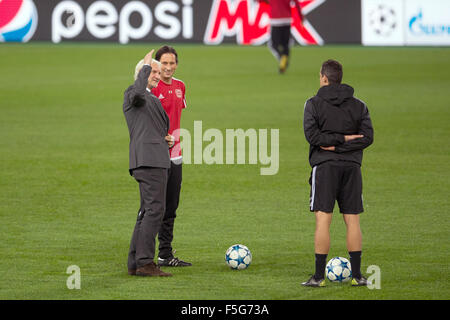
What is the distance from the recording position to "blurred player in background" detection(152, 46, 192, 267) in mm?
9312

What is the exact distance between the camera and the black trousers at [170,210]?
9.46 metres

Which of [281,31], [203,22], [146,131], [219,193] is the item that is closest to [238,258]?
[146,131]

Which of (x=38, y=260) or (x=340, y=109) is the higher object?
(x=340, y=109)

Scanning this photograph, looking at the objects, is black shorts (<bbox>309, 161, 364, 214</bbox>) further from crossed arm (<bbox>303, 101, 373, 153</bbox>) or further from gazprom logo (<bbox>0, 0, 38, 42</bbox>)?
gazprom logo (<bbox>0, 0, 38, 42</bbox>)

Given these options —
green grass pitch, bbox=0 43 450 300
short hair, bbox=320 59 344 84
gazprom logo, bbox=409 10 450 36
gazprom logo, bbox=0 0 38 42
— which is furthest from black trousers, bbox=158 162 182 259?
gazprom logo, bbox=409 10 450 36

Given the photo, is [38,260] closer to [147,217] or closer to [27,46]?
[147,217]

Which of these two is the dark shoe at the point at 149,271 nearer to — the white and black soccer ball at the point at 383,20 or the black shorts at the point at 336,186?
the black shorts at the point at 336,186

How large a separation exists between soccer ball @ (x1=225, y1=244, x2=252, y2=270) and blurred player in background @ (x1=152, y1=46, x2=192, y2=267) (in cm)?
47

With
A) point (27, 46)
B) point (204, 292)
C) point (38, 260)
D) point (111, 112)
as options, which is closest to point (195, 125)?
point (111, 112)

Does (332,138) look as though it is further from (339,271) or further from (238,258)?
(238,258)

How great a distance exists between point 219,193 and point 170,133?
4.12 m

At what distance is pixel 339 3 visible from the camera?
3559 cm

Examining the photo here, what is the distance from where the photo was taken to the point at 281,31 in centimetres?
2778
